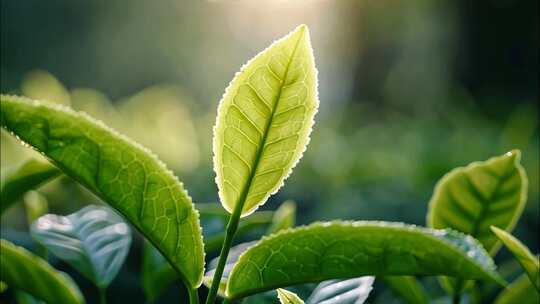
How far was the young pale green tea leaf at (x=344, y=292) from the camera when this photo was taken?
2.44 feet

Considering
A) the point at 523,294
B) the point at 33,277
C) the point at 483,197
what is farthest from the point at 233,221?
the point at 523,294

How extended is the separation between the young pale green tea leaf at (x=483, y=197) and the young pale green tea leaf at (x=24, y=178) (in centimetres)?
52

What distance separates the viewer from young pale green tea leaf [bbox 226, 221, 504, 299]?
0.56 metres

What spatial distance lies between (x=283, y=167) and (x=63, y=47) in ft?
59.5

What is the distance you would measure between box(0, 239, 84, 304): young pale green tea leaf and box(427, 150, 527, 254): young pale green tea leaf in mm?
481


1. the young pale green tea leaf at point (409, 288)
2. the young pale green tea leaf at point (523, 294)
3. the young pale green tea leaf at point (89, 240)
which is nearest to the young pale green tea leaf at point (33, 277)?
the young pale green tea leaf at point (89, 240)

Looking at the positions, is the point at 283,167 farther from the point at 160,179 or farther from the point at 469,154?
→ the point at 469,154

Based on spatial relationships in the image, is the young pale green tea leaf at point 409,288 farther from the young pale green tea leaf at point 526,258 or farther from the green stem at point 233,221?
the green stem at point 233,221

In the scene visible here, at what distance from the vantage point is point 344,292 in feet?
2.51

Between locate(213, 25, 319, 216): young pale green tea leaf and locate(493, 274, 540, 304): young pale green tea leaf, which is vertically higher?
locate(213, 25, 319, 216): young pale green tea leaf

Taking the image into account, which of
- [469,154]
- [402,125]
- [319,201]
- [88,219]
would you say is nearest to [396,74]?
[402,125]

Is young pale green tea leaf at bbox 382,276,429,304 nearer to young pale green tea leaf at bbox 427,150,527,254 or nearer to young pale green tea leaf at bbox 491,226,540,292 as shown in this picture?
young pale green tea leaf at bbox 427,150,527,254

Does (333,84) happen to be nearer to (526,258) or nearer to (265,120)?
(526,258)

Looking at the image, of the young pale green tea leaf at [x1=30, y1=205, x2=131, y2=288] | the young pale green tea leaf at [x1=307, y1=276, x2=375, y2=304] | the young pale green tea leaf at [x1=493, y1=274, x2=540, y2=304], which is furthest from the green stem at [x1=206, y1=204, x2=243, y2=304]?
the young pale green tea leaf at [x1=493, y1=274, x2=540, y2=304]
